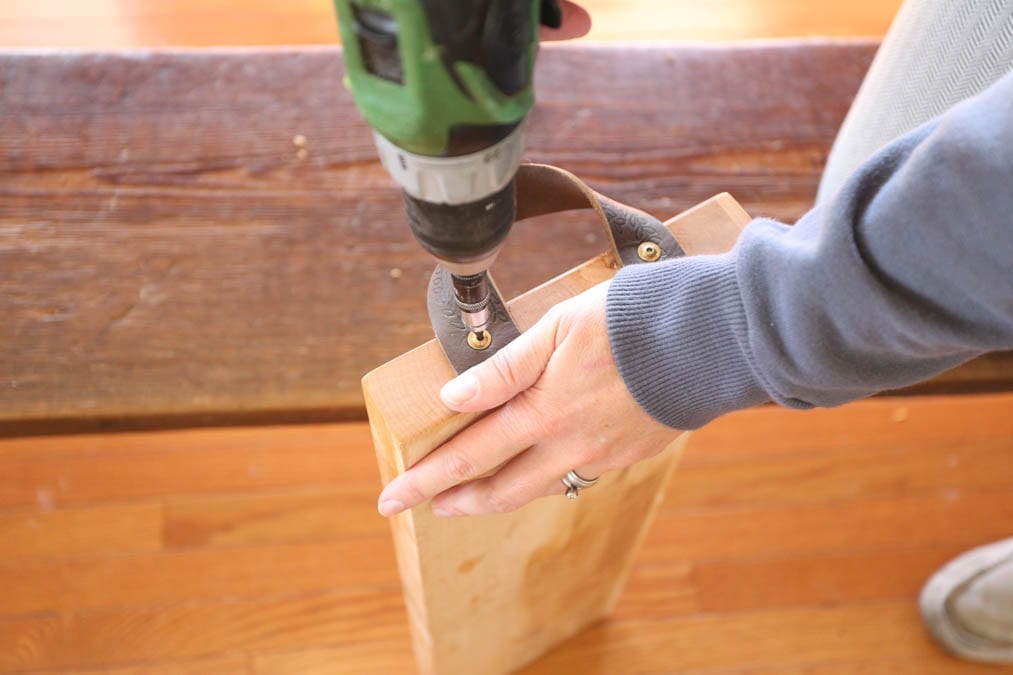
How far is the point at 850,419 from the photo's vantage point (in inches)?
59.0

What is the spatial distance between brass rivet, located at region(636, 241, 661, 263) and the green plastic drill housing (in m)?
0.26

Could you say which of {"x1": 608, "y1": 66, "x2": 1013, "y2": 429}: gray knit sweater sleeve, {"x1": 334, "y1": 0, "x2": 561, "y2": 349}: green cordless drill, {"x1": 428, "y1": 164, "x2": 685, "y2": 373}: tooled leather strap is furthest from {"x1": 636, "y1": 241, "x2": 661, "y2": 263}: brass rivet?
{"x1": 334, "y1": 0, "x2": 561, "y2": 349}: green cordless drill

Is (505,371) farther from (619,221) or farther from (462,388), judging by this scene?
(619,221)

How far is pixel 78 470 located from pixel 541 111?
3.46ft

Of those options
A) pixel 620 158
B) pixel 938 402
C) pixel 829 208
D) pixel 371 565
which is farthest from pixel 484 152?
pixel 938 402

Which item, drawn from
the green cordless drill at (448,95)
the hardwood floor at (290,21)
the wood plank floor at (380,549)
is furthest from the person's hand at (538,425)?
the hardwood floor at (290,21)

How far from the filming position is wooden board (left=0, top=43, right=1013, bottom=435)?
0.68 metres

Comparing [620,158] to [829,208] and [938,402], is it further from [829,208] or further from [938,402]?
[938,402]

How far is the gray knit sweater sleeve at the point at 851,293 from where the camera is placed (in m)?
0.41

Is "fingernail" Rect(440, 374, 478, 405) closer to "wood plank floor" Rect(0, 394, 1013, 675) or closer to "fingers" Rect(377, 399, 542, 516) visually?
"fingers" Rect(377, 399, 542, 516)

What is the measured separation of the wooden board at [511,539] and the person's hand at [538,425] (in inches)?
1.0

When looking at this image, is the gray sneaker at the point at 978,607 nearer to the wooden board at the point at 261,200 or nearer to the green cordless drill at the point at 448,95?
the wooden board at the point at 261,200

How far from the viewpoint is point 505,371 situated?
57 cm

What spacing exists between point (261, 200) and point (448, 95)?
44cm
